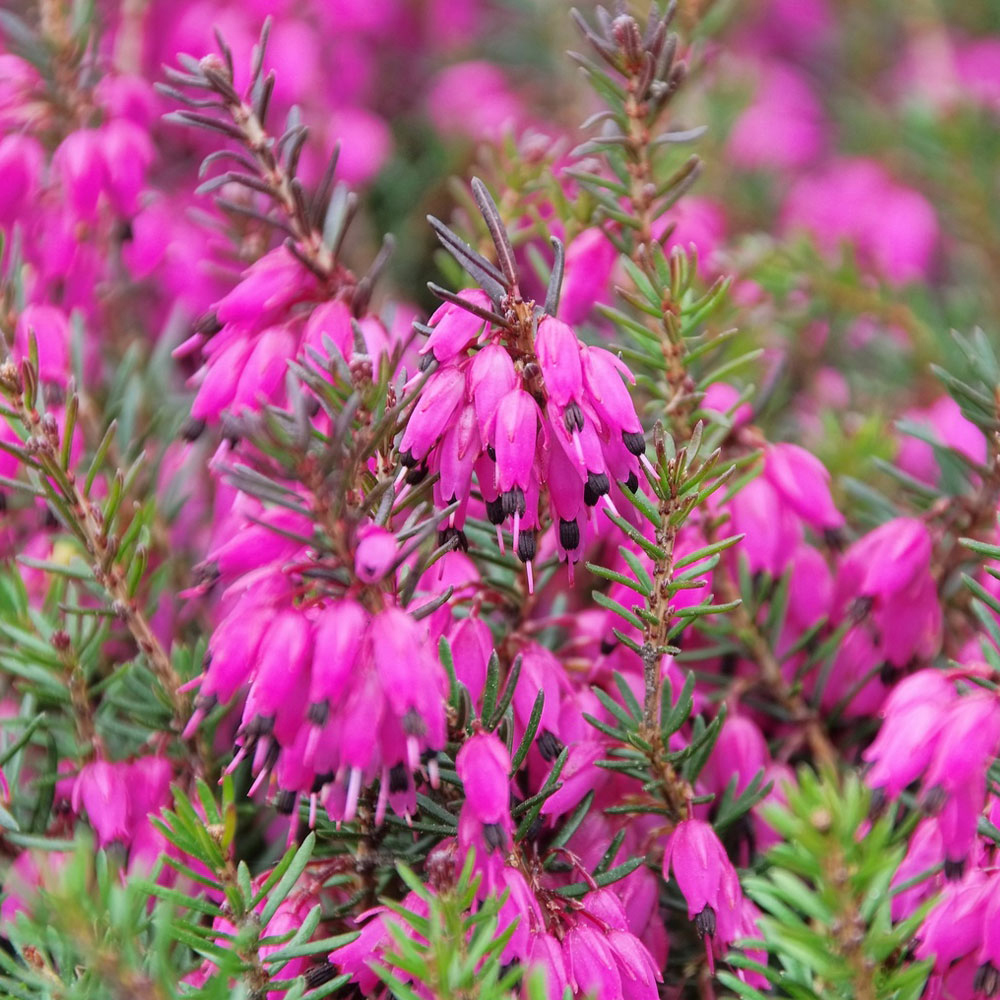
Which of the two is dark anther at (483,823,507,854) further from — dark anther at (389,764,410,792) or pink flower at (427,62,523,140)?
pink flower at (427,62,523,140)

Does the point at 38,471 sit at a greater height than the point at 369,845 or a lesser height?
greater

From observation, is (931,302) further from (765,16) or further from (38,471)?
(38,471)

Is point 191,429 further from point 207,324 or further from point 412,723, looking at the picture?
point 412,723

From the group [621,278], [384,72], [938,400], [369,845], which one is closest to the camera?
[369,845]

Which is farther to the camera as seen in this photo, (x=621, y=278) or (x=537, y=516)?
(x=621, y=278)

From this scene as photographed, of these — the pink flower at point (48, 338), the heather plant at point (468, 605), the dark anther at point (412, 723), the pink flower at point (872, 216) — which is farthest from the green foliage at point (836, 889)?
the pink flower at point (872, 216)

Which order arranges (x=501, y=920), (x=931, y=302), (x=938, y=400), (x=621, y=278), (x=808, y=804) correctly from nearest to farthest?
(x=808, y=804) → (x=501, y=920) → (x=621, y=278) → (x=938, y=400) → (x=931, y=302)

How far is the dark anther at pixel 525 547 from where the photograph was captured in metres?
0.84

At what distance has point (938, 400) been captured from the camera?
5.27 feet

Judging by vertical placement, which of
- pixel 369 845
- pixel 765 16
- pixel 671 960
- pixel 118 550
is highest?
pixel 765 16

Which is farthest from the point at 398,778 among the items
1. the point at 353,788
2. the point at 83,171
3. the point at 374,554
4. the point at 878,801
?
the point at 83,171

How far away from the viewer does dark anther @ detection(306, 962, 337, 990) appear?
2.75 feet

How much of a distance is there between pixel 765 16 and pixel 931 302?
1.09 metres

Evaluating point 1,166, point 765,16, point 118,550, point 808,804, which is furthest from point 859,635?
point 765,16
